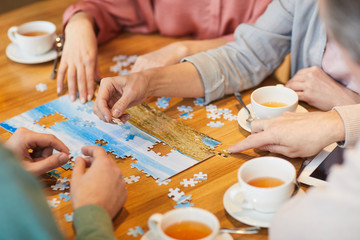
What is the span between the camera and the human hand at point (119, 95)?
175 centimetres

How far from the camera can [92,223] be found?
121 cm

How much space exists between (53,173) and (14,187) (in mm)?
725

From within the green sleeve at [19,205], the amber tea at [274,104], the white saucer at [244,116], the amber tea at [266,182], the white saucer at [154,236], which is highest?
the green sleeve at [19,205]

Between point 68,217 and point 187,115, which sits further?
point 187,115

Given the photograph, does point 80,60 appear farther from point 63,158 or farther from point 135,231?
point 135,231

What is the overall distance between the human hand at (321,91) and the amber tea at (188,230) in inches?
32.6

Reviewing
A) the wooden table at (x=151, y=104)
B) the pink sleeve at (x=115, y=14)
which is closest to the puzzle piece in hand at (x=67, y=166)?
the wooden table at (x=151, y=104)

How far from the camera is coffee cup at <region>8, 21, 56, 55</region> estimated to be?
2.30 m

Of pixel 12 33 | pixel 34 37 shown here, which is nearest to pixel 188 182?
pixel 34 37

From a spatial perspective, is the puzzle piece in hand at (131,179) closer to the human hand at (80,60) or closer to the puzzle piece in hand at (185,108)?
the puzzle piece in hand at (185,108)

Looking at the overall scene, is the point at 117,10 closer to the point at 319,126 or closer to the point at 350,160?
the point at 319,126

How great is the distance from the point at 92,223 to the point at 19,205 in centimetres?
35

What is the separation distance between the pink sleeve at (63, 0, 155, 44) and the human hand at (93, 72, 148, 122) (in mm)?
651

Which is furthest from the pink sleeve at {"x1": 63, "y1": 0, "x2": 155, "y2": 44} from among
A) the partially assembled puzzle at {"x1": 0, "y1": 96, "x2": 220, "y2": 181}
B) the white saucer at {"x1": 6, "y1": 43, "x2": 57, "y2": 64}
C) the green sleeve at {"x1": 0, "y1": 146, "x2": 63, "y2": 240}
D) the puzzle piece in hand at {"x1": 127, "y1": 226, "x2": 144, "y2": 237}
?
the green sleeve at {"x1": 0, "y1": 146, "x2": 63, "y2": 240}
